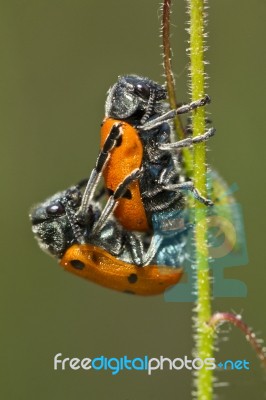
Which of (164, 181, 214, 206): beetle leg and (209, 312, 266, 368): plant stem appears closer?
(209, 312, 266, 368): plant stem

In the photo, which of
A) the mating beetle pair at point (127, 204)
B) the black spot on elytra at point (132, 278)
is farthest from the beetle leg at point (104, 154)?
the black spot on elytra at point (132, 278)

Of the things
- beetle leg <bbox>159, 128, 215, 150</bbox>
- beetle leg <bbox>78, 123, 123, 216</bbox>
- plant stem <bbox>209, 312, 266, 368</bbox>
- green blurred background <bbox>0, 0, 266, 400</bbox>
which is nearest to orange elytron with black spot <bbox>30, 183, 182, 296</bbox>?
beetle leg <bbox>78, 123, 123, 216</bbox>

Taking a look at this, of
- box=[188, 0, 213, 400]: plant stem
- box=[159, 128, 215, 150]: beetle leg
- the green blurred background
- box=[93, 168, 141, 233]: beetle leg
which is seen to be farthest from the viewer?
the green blurred background

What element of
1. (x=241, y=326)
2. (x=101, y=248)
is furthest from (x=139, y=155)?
(x=241, y=326)

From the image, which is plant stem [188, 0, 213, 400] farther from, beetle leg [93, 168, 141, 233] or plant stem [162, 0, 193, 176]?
beetle leg [93, 168, 141, 233]

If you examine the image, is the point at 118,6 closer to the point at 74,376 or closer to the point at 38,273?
the point at 38,273

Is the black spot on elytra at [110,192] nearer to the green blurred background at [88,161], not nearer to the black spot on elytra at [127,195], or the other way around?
the black spot on elytra at [127,195]

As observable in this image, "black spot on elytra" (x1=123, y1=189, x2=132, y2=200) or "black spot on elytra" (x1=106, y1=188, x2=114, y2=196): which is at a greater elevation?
"black spot on elytra" (x1=106, y1=188, x2=114, y2=196)
